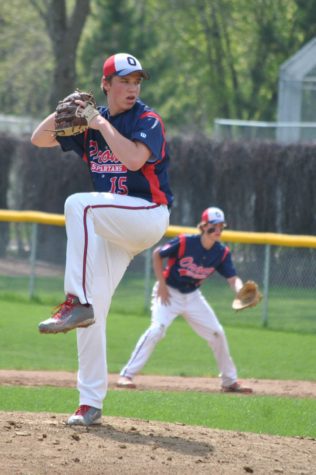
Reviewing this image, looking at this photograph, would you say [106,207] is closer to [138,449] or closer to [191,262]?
[138,449]

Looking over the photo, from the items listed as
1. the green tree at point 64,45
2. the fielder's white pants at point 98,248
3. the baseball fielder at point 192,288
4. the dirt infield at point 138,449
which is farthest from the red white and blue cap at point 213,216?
the green tree at point 64,45

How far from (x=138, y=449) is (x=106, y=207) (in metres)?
1.39

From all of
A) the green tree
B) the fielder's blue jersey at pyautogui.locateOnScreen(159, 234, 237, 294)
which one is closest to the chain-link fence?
the fielder's blue jersey at pyautogui.locateOnScreen(159, 234, 237, 294)

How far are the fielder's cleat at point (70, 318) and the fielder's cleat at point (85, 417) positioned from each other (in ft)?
2.43

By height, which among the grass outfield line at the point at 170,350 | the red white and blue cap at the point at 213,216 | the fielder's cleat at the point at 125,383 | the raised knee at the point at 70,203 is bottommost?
the grass outfield line at the point at 170,350

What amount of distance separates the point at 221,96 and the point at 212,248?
25348mm

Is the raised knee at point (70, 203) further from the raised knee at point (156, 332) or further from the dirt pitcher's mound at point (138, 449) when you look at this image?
the raised knee at point (156, 332)

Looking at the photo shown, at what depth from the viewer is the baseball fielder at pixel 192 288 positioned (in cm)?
1138

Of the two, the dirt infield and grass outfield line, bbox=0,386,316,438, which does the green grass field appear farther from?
the dirt infield

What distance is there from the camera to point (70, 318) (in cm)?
636

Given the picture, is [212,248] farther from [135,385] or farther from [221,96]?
[221,96]

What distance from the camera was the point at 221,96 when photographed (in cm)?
3647

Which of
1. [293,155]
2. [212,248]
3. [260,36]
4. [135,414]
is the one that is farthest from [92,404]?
[260,36]

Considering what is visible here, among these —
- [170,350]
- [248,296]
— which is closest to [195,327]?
[248,296]
